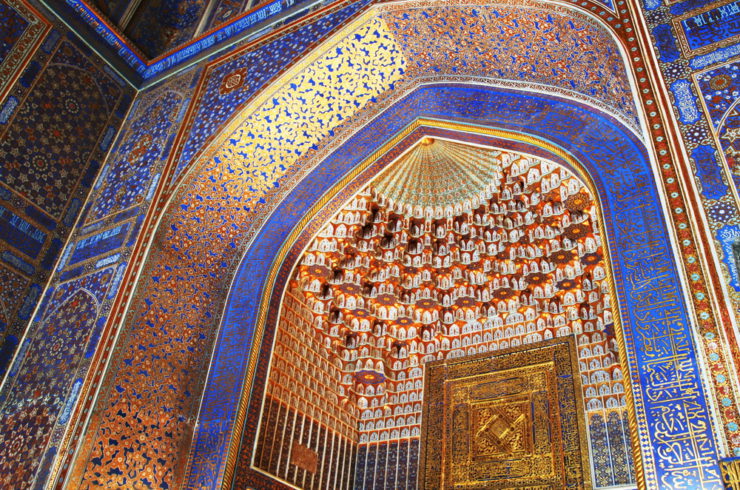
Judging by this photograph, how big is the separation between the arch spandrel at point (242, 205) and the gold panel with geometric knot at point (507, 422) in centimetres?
275

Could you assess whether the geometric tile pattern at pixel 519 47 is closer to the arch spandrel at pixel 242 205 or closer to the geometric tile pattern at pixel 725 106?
the arch spandrel at pixel 242 205

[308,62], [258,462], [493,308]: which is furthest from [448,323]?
[308,62]

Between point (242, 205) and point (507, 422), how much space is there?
3.91 meters

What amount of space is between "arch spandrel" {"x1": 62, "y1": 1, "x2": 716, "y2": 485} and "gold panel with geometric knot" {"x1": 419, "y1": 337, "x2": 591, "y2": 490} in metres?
2.75

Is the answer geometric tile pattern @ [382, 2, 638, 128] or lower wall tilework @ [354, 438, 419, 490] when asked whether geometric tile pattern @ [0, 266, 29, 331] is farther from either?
lower wall tilework @ [354, 438, 419, 490]

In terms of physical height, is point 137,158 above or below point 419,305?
above

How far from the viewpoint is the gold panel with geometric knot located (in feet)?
23.3

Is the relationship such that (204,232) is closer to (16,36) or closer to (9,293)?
(9,293)

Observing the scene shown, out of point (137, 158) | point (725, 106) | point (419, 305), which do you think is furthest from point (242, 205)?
point (725, 106)

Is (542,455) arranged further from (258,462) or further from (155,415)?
(155,415)

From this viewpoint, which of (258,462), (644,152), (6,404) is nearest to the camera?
(644,152)

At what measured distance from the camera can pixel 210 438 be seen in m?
5.93

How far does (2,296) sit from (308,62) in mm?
3549

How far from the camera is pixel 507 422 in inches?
299
